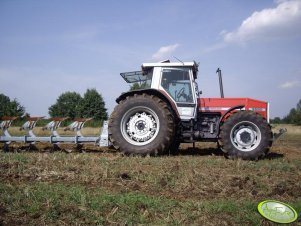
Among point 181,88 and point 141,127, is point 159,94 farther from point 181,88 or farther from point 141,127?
point 141,127

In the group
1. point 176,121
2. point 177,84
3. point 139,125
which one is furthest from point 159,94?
point 139,125

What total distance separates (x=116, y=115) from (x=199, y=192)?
12.6 ft

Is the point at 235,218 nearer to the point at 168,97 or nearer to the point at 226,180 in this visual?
the point at 226,180

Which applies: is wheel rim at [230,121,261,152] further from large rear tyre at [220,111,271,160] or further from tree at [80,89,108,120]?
tree at [80,89,108,120]

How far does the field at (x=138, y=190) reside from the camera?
400 cm

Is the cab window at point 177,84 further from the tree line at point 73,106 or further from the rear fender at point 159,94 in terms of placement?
the tree line at point 73,106

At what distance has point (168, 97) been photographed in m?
8.59

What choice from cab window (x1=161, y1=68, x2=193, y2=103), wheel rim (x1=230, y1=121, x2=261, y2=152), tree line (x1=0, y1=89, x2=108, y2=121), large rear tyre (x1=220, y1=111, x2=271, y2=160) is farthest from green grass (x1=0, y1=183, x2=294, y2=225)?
tree line (x1=0, y1=89, x2=108, y2=121)

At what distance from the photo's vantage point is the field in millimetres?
3996

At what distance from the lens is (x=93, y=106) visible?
204ft

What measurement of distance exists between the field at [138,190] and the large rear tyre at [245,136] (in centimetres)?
84

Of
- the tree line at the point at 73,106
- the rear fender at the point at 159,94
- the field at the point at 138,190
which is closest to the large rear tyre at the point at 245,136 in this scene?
the field at the point at 138,190

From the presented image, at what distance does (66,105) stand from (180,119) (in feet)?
206

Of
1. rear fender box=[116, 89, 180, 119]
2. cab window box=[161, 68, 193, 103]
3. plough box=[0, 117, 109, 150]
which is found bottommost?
plough box=[0, 117, 109, 150]
